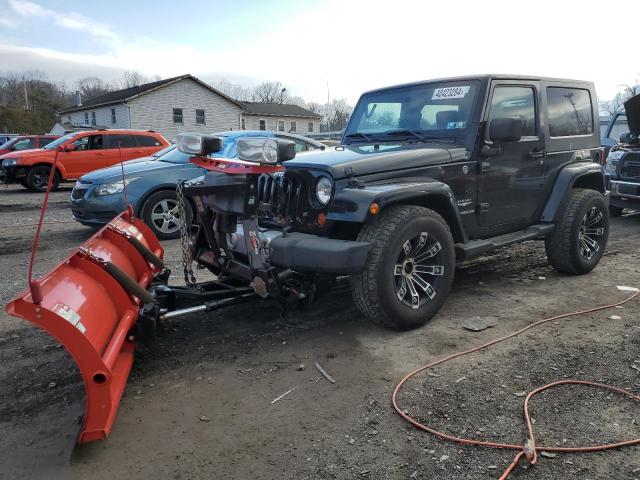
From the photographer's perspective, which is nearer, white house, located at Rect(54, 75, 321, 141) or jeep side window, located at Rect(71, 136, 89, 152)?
jeep side window, located at Rect(71, 136, 89, 152)

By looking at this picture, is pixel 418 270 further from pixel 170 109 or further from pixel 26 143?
pixel 170 109

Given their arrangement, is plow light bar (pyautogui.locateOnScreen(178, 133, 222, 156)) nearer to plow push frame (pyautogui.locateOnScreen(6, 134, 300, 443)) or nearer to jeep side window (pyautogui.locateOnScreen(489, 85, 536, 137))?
plow push frame (pyautogui.locateOnScreen(6, 134, 300, 443))

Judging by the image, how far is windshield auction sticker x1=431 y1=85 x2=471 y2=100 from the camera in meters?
4.77

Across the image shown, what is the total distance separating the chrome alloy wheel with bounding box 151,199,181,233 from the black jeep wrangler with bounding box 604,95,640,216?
287 inches

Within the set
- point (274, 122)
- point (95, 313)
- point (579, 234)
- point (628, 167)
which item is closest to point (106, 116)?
point (274, 122)

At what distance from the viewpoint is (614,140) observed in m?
11.2

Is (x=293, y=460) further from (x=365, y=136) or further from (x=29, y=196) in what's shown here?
(x=29, y=196)

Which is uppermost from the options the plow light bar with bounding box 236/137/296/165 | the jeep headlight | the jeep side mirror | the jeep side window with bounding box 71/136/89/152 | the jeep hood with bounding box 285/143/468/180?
the jeep side mirror

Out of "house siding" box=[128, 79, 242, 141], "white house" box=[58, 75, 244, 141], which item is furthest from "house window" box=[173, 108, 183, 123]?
"house siding" box=[128, 79, 242, 141]

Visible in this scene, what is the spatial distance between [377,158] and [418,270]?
950mm

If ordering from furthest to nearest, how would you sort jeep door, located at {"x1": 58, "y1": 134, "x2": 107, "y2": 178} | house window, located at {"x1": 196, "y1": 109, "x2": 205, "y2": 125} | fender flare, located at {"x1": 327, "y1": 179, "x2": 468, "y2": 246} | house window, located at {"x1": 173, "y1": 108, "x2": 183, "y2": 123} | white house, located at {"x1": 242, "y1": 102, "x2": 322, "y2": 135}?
1. white house, located at {"x1": 242, "y1": 102, "x2": 322, "y2": 135}
2. house window, located at {"x1": 196, "y1": 109, "x2": 205, "y2": 125}
3. house window, located at {"x1": 173, "y1": 108, "x2": 183, "y2": 123}
4. jeep door, located at {"x1": 58, "y1": 134, "x2": 107, "y2": 178}
5. fender flare, located at {"x1": 327, "y1": 179, "x2": 468, "y2": 246}

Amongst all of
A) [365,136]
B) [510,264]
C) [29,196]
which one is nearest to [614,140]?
[510,264]

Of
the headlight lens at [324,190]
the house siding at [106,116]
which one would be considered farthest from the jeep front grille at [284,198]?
the house siding at [106,116]

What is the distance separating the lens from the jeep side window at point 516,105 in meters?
4.79
